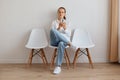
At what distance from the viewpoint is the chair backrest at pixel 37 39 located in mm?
3967

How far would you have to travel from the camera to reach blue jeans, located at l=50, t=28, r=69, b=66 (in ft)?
12.1

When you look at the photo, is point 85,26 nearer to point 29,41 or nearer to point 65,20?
point 65,20

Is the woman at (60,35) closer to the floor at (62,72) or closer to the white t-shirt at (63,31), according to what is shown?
the white t-shirt at (63,31)

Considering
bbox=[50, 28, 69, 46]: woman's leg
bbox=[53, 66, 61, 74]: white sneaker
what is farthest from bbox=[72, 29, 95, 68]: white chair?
bbox=[53, 66, 61, 74]: white sneaker

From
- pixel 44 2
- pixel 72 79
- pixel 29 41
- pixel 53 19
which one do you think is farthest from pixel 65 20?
pixel 72 79

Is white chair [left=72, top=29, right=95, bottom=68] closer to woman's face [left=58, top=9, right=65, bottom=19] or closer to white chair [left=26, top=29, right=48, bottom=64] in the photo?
woman's face [left=58, top=9, right=65, bottom=19]

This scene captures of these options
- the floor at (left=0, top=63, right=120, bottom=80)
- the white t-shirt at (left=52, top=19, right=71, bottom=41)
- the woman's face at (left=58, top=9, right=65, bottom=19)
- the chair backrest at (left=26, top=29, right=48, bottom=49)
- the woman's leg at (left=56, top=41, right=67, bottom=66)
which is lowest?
the floor at (left=0, top=63, right=120, bottom=80)

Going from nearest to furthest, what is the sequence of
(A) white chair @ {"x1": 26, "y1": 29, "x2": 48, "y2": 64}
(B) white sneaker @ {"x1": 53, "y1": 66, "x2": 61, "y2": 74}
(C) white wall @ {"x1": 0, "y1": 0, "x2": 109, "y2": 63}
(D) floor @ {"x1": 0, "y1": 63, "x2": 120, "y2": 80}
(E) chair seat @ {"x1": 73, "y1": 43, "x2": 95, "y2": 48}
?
(D) floor @ {"x1": 0, "y1": 63, "x2": 120, "y2": 80} < (B) white sneaker @ {"x1": 53, "y1": 66, "x2": 61, "y2": 74} < (E) chair seat @ {"x1": 73, "y1": 43, "x2": 95, "y2": 48} < (A) white chair @ {"x1": 26, "y1": 29, "x2": 48, "y2": 64} < (C) white wall @ {"x1": 0, "y1": 0, "x2": 109, "y2": 63}

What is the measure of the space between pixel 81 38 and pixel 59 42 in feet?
1.73

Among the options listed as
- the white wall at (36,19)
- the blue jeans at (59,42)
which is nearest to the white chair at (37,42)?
the white wall at (36,19)

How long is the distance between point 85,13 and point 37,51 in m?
1.15

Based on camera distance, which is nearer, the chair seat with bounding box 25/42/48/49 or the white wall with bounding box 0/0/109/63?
the chair seat with bounding box 25/42/48/49

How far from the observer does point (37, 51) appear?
411 cm

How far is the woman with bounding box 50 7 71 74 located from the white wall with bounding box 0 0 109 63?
0.73 feet
